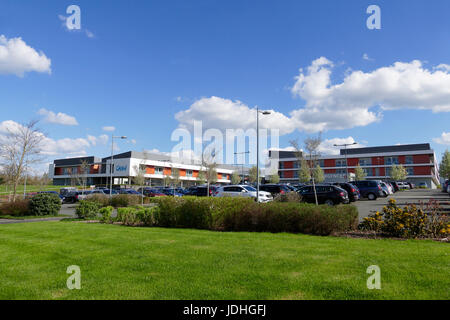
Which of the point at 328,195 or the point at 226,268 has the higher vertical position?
the point at 328,195

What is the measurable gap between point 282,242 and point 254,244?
2.51ft

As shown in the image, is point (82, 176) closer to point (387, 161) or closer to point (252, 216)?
point (252, 216)

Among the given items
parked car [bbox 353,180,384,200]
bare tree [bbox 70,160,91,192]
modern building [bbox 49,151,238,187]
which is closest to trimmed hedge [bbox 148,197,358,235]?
parked car [bbox 353,180,384,200]

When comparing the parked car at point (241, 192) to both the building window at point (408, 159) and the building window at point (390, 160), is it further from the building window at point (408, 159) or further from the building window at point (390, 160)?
the building window at point (408, 159)

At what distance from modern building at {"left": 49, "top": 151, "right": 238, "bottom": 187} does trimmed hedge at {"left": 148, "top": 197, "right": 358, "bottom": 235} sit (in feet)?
175

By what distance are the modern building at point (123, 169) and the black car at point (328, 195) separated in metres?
47.0

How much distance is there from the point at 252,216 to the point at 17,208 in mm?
17353

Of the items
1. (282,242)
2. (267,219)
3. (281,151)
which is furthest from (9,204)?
(281,151)

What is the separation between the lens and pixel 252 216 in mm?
10484

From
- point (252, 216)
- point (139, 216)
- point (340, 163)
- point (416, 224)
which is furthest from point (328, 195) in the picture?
point (340, 163)

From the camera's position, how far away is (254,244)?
755 centimetres

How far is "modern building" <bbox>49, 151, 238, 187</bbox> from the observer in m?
71.4

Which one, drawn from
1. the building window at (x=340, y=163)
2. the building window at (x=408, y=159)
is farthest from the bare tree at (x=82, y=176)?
the building window at (x=408, y=159)

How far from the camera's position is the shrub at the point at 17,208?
1939 cm
